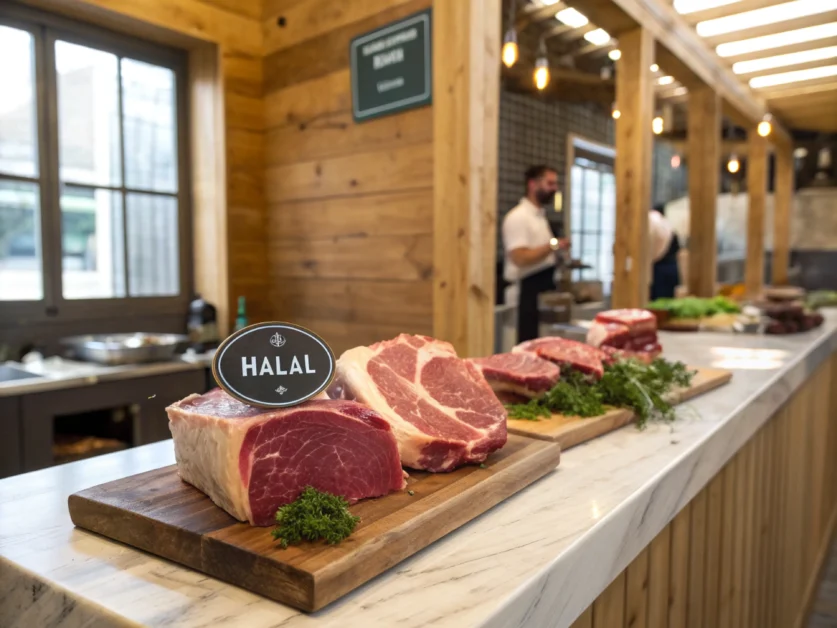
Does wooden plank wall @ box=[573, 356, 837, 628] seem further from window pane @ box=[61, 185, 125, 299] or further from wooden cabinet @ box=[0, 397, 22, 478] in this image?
window pane @ box=[61, 185, 125, 299]

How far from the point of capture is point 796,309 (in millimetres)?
3273

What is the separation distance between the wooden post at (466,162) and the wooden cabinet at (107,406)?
3.81 ft

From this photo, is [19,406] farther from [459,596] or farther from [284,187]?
[459,596]

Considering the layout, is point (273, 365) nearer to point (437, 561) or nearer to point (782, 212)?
point (437, 561)

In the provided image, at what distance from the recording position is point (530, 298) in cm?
493

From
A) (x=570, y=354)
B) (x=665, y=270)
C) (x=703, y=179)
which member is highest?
(x=703, y=179)

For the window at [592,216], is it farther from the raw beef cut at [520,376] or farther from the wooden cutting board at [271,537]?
the wooden cutting board at [271,537]

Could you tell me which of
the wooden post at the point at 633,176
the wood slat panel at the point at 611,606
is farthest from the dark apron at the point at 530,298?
the wood slat panel at the point at 611,606

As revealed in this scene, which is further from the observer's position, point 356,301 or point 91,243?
point 91,243

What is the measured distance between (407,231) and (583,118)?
6.25m

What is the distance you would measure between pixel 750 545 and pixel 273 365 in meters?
1.72

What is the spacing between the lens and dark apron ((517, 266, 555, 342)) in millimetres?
4875

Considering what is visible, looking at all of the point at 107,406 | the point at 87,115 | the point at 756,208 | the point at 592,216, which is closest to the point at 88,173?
the point at 87,115

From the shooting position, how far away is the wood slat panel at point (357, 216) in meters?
2.66
